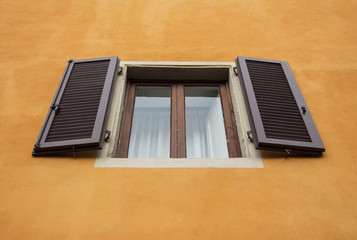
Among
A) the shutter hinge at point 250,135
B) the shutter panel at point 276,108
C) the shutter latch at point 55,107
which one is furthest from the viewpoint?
the shutter latch at point 55,107

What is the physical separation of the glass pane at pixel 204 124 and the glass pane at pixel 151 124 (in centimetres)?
26

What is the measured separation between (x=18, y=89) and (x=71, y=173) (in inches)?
59.4

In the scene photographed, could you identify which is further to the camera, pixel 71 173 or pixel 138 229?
pixel 71 173

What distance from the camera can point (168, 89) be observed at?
3.88 m

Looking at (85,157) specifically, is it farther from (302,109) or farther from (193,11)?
(193,11)

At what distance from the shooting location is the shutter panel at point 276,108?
279cm

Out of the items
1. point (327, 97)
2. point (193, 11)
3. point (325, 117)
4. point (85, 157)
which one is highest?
point (193, 11)

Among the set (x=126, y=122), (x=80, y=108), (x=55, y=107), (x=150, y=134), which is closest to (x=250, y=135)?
(x=150, y=134)

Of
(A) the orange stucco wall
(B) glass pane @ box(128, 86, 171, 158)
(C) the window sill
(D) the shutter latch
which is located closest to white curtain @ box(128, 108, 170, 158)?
(B) glass pane @ box(128, 86, 171, 158)

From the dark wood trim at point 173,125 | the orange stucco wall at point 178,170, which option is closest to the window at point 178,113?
the dark wood trim at point 173,125

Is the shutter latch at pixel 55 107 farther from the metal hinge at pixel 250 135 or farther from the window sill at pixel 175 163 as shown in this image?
the metal hinge at pixel 250 135

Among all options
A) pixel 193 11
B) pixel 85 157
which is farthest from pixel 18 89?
pixel 193 11

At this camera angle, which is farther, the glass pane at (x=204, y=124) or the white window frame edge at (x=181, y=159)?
the glass pane at (x=204, y=124)

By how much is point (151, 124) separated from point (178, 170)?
961 millimetres
